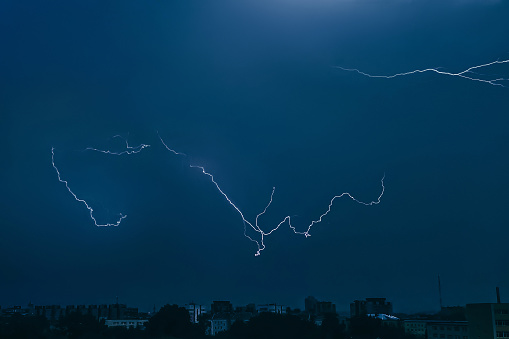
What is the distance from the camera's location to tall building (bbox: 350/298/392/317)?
4512cm

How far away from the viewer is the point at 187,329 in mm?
27812

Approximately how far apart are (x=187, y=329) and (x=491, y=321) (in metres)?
15.6

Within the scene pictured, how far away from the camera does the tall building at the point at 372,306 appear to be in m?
45.1

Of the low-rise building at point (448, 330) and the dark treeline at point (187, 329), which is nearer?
the low-rise building at point (448, 330)

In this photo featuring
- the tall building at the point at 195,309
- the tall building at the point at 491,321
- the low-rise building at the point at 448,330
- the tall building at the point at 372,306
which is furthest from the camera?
the tall building at the point at 195,309

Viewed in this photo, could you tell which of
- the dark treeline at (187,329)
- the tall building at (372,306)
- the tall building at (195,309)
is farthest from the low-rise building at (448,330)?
the tall building at (195,309)

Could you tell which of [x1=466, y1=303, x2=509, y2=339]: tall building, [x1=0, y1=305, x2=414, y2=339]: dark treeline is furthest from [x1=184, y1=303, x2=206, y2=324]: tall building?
[x1=466, y1=303, x2=509, y2=339]: tall building

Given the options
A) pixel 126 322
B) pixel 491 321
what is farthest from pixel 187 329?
pixel 491 321

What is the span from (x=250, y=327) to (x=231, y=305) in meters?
26.5

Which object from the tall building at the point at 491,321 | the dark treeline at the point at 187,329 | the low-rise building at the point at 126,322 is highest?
the tall building at the point at 491,321

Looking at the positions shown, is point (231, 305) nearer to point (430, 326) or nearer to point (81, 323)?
point (81, 323)

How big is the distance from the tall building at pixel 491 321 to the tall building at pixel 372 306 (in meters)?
26.5

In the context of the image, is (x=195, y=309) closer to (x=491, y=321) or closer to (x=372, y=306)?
(x=372, y=306)

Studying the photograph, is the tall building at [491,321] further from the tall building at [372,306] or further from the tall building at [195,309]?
the tall building at [195,309]
